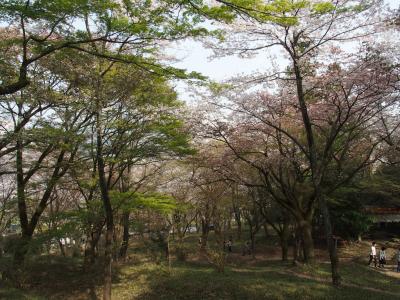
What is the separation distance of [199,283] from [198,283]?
0.06 metres

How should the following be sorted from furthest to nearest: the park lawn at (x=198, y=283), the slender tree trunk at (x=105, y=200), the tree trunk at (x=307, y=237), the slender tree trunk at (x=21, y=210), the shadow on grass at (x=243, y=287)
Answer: the tree trunk at (x=307, y=237) < the slender tree trunk at (x=21, y=210) < the slender tree trunk at (x=105, y=200) < the park lawn at (x=198, y=283) < the shadow on grass at (x=243, y=287)

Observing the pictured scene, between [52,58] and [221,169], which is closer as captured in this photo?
[52,58]

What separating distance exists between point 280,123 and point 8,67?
473 inches

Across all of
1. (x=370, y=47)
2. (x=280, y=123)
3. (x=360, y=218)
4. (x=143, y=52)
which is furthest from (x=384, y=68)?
(x=360, y=218)

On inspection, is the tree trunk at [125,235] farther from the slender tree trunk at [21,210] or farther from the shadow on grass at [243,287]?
the slender tree trunk at [21,210]

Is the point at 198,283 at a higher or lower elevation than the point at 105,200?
lower

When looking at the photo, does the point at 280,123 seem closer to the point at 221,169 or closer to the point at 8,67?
the point at 221,169

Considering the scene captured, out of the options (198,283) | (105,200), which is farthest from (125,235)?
(105,200)

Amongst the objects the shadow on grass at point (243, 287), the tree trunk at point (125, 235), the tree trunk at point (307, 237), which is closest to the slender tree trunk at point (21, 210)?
the shadow on grass at point (243, 287)

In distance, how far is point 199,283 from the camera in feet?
55.9

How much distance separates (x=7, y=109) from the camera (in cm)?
1622

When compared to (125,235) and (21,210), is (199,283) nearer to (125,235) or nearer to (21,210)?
(21,210)

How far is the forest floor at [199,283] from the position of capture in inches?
563

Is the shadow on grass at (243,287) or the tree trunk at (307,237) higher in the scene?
the tree trunk at (307,237)
